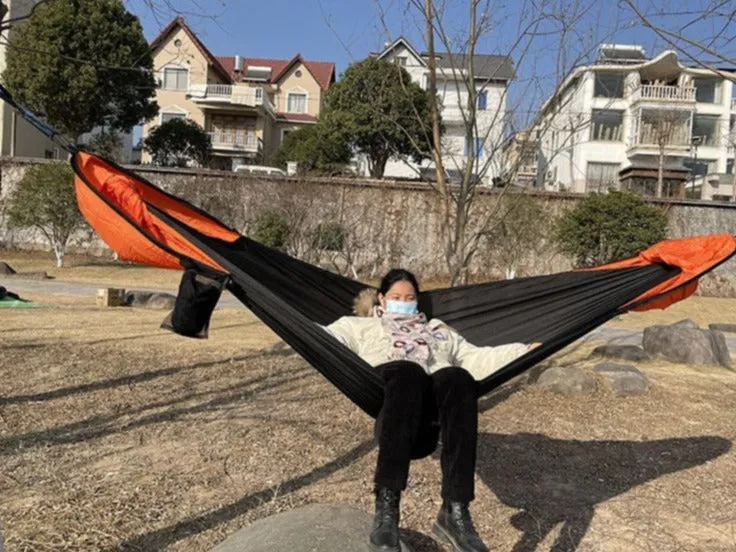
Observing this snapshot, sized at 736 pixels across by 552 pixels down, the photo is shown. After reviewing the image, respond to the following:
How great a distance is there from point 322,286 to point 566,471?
4.19ft

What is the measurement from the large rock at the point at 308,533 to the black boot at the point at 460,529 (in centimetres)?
13

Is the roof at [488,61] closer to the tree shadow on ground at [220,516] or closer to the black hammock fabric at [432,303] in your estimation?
the black hammock fabric at [432,303]

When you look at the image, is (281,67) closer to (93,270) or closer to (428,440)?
(93,270)

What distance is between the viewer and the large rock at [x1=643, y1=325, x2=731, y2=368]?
5352mm

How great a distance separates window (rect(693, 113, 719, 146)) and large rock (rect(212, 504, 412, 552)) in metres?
25.0

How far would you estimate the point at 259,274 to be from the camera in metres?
2.60

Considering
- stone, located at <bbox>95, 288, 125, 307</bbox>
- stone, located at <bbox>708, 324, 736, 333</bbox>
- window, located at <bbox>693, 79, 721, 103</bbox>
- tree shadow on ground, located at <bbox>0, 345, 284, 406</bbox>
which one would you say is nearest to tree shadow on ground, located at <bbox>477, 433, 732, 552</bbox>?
tree shadow on ground, located at <bbox>0, 345, 284, 406</bbox>

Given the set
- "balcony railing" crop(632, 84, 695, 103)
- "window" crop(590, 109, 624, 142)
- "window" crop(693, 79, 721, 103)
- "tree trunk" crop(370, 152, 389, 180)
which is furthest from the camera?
"window" crop(693, 79, 721, 103)

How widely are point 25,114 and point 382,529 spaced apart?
1.71 m

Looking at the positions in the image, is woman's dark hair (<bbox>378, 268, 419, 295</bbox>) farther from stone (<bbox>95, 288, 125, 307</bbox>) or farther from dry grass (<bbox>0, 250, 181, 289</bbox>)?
dry grass (<bbox>0, 250, 181, 289</bbox>)

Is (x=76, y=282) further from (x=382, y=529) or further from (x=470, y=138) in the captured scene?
(x=382, y=529)

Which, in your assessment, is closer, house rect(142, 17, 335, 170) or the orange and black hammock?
the orange and black hammock

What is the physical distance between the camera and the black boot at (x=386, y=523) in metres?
1.72

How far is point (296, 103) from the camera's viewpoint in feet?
88.2
